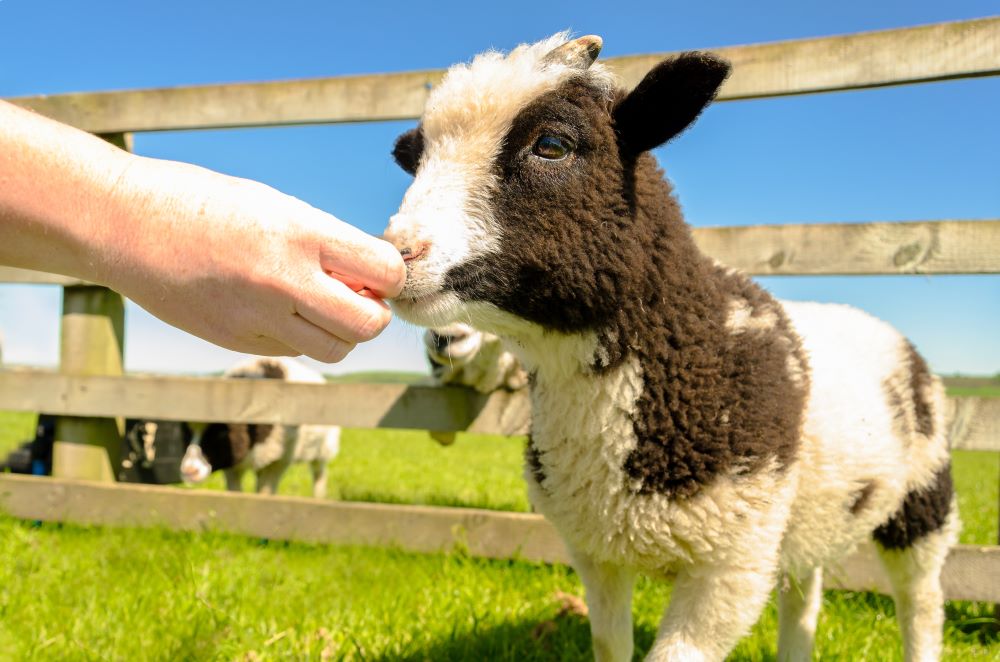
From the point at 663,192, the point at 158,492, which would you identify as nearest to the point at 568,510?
the point at 663,192

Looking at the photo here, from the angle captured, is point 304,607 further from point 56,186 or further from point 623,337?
point 56,186

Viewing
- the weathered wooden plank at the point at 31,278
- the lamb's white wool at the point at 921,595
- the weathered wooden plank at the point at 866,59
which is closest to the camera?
the lamb's white wool at the point at 921,595

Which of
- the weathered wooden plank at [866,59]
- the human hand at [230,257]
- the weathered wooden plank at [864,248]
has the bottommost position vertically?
the human hand at [230,257]

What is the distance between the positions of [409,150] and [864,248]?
8.52ft

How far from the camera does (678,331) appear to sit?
2168mm

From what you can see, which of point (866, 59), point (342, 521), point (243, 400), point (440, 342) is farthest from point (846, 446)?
point (243, 400)

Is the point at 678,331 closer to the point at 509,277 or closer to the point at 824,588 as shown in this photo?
the point at 509,277

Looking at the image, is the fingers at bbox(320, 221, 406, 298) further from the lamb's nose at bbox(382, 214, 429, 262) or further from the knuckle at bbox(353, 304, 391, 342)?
the lamb's nose at bbox(382, 214, 429, 262)

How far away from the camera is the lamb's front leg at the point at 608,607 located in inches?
92.7

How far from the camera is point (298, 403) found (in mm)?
4656

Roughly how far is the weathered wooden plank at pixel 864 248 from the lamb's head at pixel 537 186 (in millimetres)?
2001

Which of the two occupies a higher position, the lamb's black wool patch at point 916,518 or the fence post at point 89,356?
the fence post at point 89,356

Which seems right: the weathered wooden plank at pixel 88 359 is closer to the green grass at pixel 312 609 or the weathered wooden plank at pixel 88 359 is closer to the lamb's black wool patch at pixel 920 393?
the green grass at pixel 312 609

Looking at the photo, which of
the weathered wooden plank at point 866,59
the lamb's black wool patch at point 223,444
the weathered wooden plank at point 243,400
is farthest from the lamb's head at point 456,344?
the lamb's black wool patch at point 223,444
